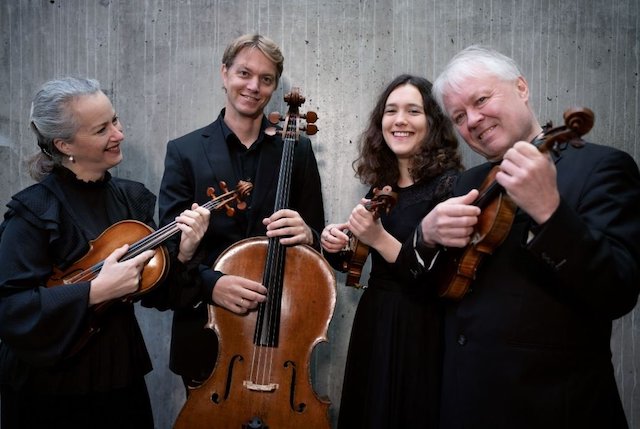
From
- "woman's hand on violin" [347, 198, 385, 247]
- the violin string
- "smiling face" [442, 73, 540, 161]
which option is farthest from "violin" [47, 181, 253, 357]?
"smiling face" [442, 73, 540, 161]

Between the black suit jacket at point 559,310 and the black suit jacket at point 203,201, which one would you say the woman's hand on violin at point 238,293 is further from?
the black suit jacket at point 559,310

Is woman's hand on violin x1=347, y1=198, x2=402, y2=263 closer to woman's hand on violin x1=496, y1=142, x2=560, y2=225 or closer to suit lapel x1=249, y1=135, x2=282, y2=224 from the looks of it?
suit lapel x1=249, y1=135, x2=282, y2=224

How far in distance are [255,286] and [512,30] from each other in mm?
1884

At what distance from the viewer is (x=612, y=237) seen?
3.58 ft

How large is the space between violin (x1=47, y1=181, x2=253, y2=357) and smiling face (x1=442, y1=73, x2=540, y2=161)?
0.97 metres

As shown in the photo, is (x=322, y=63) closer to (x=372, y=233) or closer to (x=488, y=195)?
(x=372, y=233)

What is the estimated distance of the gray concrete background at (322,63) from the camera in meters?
2.56

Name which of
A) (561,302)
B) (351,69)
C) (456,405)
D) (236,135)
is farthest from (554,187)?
(351,69)

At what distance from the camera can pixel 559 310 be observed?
1.21 m

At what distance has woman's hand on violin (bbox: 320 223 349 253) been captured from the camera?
1.75 metres

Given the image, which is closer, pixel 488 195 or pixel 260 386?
pixel 488 195

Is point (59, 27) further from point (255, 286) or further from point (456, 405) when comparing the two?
point (456, 405)

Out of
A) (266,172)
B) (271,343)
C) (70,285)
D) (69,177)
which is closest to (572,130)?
(271,343)

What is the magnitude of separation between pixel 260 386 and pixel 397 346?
49 centimetres
